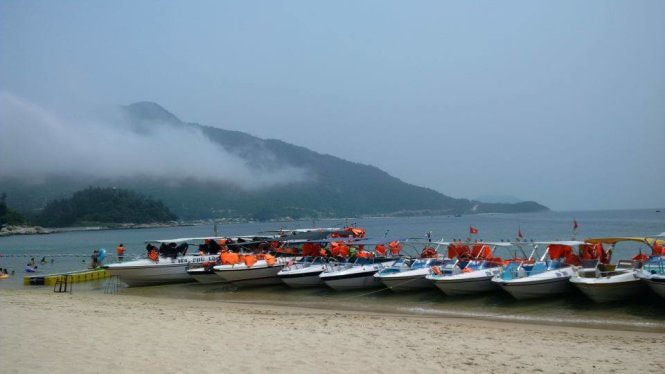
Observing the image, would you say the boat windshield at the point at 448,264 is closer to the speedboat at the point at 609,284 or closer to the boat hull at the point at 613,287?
the speedboat at the point at 609,284

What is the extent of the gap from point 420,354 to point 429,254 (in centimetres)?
1739

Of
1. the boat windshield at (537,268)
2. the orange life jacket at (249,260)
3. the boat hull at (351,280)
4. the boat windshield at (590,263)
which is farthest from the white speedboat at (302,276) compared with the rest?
the boat windshield at (590,263)

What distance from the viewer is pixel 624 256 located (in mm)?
41562

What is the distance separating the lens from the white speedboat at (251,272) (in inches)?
1091

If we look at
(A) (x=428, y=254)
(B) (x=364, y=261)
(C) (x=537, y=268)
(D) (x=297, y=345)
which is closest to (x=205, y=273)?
(B) (x=364, y=261)

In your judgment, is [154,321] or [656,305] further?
[656,305]

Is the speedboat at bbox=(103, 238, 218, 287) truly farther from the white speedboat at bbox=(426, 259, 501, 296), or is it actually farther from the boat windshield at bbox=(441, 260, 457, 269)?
the white speedboat at bbox=(426, 259, 501, 296)

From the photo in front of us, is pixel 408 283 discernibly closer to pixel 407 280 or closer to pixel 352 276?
pixel 407 280

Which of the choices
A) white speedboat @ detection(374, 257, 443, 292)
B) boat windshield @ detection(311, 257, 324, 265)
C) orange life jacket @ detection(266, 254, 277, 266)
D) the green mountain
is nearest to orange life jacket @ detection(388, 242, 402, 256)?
boat windshield @ detection(311, 257, 324, 265)

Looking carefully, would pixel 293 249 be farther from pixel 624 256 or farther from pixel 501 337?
pixel 624 256

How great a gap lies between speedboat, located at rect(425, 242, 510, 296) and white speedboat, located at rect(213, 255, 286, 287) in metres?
8.60

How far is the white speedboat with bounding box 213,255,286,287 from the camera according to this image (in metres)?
27.7

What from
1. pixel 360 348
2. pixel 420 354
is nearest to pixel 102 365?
pixel 360 348

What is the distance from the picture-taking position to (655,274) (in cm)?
1866
